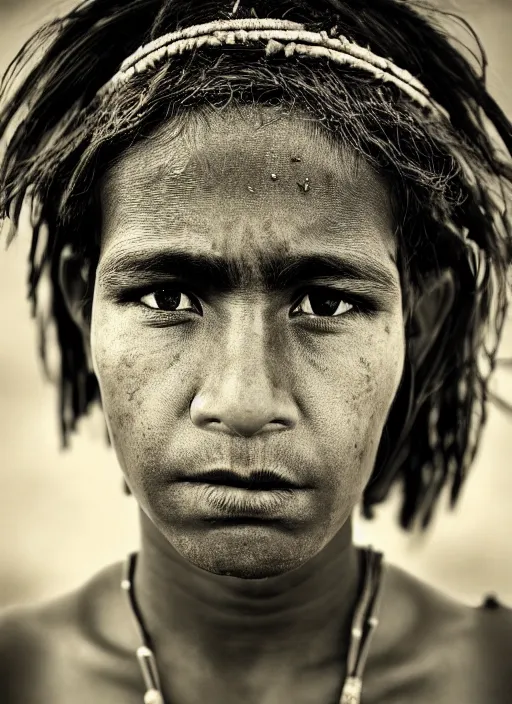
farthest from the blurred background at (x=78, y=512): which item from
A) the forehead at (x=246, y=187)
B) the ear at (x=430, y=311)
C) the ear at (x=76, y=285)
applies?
the forehead at (x=246, y=187)

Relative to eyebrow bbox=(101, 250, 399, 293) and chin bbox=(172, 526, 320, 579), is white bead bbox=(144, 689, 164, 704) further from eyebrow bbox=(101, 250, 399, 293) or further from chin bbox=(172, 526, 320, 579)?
eyebrow bbox=(101, 250, 399, 293)

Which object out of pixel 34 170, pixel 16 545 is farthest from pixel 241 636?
pixel 16 545

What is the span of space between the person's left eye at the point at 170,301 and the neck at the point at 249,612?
1.73 ft

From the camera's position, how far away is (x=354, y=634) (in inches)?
80.7

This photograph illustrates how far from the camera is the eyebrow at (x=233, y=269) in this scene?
5.51 feet

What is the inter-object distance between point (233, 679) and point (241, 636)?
0.09 metres

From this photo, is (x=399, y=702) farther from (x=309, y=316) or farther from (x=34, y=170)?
(x=34, y=170)

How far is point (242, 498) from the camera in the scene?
163cm

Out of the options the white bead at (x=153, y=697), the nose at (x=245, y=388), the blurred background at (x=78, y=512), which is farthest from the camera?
the blurred background at (x=78, y=512)

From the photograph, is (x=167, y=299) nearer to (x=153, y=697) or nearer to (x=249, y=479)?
(x=249, y=479)

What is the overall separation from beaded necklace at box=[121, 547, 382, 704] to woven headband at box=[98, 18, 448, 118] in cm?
103

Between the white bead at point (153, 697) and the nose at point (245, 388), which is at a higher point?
the nose at point (245, 388)

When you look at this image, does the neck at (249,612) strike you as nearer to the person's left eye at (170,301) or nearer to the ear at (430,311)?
the ear at (430,311)

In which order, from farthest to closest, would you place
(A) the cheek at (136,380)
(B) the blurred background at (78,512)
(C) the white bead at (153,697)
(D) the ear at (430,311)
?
(B) the blurred background at (78,512) → (D) the ear at (430,311) → (C) the white bead at (153,697) → (A) the cheek at (136,380)
